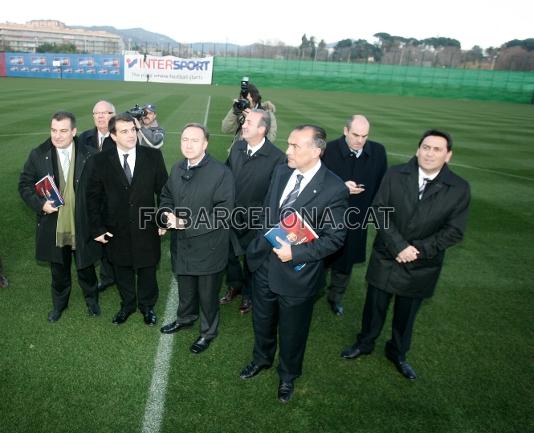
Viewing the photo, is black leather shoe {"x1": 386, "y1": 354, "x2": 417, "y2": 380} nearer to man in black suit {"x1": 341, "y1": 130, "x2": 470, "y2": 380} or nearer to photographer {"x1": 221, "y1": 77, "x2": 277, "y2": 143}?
man in black suit {"x1": 341, "y1": 130, "x2": 470, "y2": 380}

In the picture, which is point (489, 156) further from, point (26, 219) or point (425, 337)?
point (26, 219)

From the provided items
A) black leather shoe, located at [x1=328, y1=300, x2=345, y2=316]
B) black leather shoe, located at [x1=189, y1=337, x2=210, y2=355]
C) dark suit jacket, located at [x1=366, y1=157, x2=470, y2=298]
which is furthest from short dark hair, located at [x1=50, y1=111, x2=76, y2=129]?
black leather shoe, located at [x1=328, y1=300, x2=345, y2=316]

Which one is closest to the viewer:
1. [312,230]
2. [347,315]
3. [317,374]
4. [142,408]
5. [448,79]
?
[312,230]

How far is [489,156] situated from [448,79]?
38.0m

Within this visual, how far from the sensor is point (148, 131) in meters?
5.73

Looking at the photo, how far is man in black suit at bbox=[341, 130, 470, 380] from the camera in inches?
135

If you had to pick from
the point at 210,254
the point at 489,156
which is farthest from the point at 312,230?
the point at 489,156

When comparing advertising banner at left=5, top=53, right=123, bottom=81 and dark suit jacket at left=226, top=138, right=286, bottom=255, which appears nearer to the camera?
dark suit jacket at left=226, top=138, right=286, bottom=255

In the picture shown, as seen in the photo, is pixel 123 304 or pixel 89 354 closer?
pixel 89 354

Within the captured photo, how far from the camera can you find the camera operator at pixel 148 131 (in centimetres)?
569

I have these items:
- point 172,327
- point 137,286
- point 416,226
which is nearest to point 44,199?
point 137,286

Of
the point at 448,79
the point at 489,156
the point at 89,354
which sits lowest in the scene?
the point at 89,354

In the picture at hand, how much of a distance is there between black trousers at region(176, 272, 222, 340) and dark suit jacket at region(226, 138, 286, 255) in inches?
21.6

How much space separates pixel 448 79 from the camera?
47.3m
